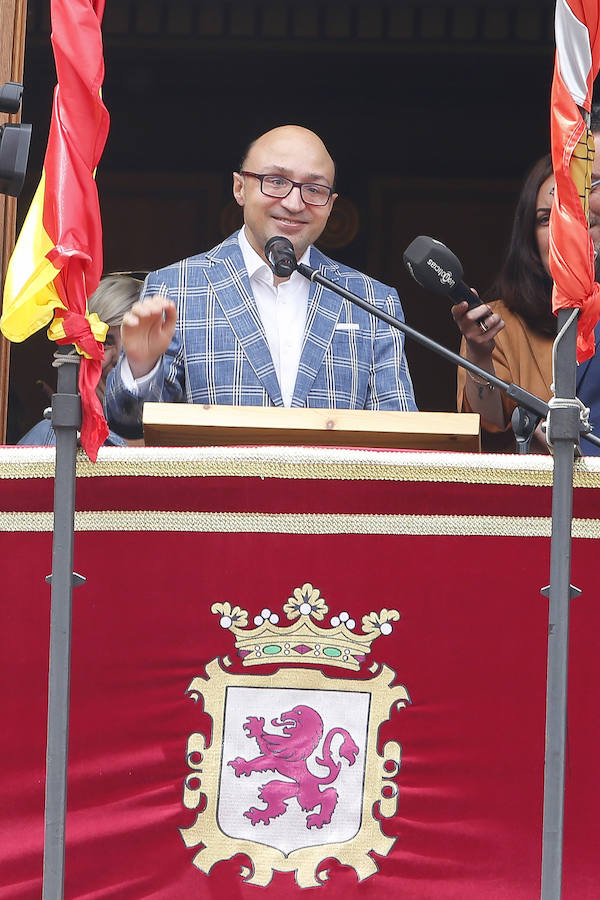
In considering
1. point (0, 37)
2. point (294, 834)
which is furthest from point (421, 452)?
point (0, 37)

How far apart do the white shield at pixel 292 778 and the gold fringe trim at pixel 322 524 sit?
247 mm

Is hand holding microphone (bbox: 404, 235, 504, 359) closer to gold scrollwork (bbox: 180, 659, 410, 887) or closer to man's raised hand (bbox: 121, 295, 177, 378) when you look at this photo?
man's raised hand (bbox: 121, 295, 177, 378)

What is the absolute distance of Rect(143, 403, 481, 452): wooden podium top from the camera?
6.64 ft

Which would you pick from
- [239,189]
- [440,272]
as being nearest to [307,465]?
[440,272]

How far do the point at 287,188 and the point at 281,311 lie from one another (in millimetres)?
252

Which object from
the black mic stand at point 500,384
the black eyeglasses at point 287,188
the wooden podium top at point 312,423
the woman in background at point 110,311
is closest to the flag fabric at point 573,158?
the black mic stand at point 500,384

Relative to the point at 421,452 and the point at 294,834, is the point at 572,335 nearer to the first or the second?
the point at 421,452

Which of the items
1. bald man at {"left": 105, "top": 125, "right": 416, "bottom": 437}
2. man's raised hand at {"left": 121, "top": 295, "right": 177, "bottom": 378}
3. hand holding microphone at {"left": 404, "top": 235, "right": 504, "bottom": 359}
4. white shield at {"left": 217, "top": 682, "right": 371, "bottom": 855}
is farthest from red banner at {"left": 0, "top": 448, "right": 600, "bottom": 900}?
bald man at {"left": 105, "top": 125, "right": 416, "bottom": 437}

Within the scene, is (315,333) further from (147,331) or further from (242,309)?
(147,331)

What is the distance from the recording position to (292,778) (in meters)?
2.06

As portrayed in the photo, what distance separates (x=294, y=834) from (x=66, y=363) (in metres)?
0.79

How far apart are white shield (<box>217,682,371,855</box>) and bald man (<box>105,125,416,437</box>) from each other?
66 cm

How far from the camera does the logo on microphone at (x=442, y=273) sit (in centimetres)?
217

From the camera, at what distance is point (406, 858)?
2051 millimetres
